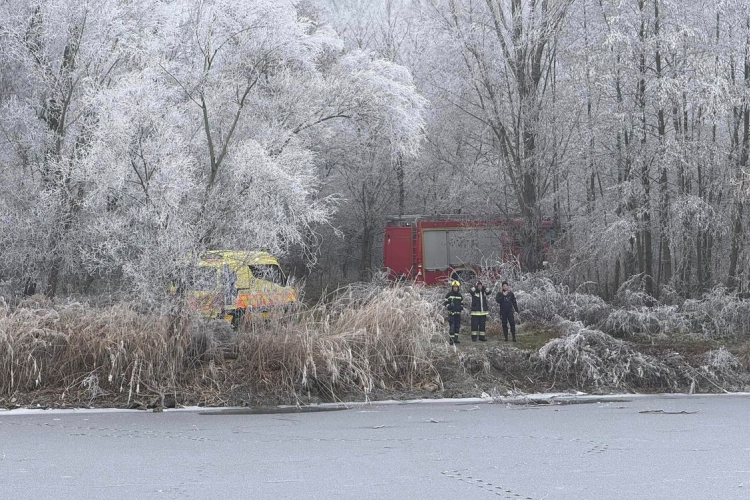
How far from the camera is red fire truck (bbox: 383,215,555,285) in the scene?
28.4 m

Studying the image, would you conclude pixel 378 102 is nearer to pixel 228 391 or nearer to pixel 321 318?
pixel 321 318

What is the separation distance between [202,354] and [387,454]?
5099 millimetres

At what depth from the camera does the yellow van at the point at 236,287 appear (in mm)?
14086

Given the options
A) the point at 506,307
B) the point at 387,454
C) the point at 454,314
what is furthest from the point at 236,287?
the point at 506,307

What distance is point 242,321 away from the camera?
568 inches

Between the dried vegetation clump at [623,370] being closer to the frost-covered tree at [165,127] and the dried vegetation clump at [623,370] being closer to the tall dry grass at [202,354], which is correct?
the tall dry grass at [202,354]

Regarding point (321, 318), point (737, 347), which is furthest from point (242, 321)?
point (737, 347)

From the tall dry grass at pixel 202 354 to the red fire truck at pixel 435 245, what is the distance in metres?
13.9

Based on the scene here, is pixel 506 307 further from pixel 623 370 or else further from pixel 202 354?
pixel 202 354

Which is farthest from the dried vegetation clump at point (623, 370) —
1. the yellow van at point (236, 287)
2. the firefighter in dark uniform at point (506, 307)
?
the yellow van at point (236, 287)

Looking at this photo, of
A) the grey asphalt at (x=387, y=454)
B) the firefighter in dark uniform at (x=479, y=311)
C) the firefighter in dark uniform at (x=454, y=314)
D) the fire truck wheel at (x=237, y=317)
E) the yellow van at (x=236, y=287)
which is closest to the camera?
the grey asphalt at (x=387, y=454)

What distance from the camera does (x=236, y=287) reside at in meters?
14.4

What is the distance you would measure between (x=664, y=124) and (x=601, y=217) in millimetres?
2731

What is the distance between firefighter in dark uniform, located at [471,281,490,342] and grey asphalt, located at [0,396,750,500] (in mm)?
4592
